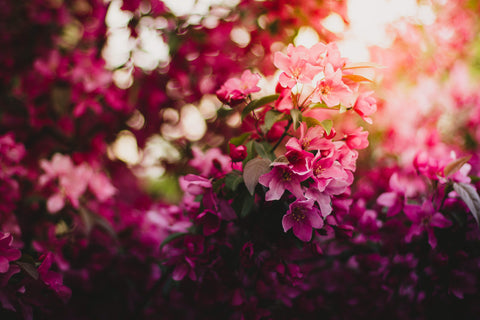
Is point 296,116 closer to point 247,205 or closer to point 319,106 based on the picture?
point 319,106

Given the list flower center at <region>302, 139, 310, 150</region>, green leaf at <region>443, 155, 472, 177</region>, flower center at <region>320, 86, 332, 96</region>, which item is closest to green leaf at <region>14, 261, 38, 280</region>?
flower center at <region>302, 139, 310, 150</region>

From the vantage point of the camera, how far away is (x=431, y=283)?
3.27 ft

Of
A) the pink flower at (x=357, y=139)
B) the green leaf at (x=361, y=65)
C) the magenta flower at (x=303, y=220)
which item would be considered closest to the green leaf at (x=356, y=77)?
the green leaf at (x=361, y=65)

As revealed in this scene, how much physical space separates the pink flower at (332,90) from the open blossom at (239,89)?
0.58 ft

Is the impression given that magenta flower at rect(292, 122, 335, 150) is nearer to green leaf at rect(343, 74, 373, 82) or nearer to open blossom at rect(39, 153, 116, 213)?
green leaf at rect(343, 74, 373, 82)

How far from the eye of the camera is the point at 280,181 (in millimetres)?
744

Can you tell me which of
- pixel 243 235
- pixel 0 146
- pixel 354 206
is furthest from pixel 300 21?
pixel 0 146

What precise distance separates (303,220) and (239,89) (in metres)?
0.38

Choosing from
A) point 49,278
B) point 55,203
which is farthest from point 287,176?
point 55,203

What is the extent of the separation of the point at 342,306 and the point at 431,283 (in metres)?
0.40

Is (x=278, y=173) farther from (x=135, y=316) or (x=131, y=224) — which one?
(x=131, y=224)

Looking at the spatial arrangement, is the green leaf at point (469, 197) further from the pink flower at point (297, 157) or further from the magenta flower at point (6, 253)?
the magenta flower at point (6, 253)

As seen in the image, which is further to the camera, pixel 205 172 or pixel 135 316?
pixel 135 316

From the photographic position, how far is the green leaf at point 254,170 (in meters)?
0.73
